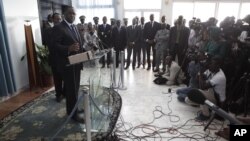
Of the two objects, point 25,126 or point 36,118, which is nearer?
point 25,126

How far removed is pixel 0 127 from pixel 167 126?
233cm

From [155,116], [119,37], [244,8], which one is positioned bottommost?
[155,116]

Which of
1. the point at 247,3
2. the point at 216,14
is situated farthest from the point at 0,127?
the point at 247,3

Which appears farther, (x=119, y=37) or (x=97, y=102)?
(x=119, y=37)

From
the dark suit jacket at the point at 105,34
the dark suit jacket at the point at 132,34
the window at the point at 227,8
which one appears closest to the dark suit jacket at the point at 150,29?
the dark suit jacket at the point at 132,34

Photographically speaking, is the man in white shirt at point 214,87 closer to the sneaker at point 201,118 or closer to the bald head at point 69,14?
the sneaker at point 201,118

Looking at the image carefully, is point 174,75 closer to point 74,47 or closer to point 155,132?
point 155,132

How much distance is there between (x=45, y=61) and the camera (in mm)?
4465

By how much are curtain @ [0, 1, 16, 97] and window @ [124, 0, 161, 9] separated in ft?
14.8

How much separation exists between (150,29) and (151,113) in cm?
294

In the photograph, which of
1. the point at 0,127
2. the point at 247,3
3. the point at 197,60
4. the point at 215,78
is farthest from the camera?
the point at 247,3

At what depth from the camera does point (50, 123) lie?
9.75 feet

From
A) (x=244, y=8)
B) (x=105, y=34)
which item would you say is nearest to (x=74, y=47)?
(x=105, y=34)

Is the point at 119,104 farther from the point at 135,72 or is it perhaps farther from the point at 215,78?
the point at 135,72
